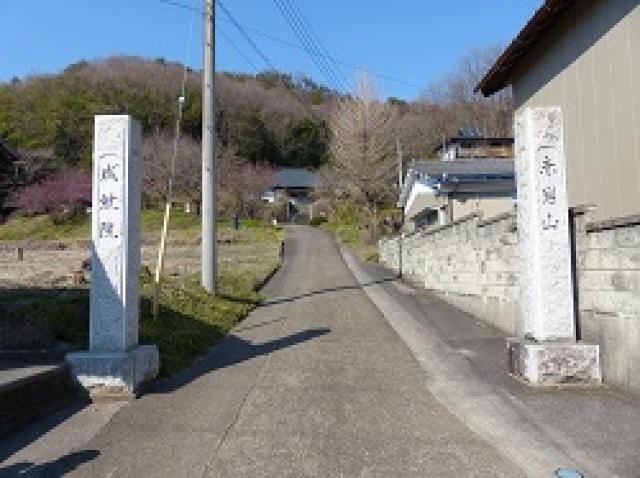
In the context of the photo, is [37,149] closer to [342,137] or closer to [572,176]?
[342,137]

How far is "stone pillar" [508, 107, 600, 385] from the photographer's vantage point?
7523mm

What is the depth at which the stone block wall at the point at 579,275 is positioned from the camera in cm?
675

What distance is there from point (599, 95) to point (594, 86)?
0.67ft

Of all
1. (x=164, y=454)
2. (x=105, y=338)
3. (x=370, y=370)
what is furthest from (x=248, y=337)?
(x=164, y=454)

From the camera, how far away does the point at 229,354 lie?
9.87 m

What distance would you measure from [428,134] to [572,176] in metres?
46.4

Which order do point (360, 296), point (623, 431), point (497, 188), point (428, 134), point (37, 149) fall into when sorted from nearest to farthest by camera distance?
point (623, 431) → point (360, 296) → point (497, 188) → point (428, 134) → point (37, 149)

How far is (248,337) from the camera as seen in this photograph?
451 inches

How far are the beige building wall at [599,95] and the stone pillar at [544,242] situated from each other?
3.78 feet

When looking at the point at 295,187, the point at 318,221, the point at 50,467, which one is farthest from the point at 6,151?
the point at 295,187

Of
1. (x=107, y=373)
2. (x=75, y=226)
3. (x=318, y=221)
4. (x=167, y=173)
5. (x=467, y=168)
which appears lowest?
(x=107, y=373)

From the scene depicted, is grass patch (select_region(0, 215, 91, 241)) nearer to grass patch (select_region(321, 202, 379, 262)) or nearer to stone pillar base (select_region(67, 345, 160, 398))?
grass patch (select_region(321, 202, 379, 262))

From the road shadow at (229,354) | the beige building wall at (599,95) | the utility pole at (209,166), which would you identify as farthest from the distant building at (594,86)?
the utility pole at (209,166)

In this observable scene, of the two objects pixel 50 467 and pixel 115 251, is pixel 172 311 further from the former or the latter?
pixel 50 467
